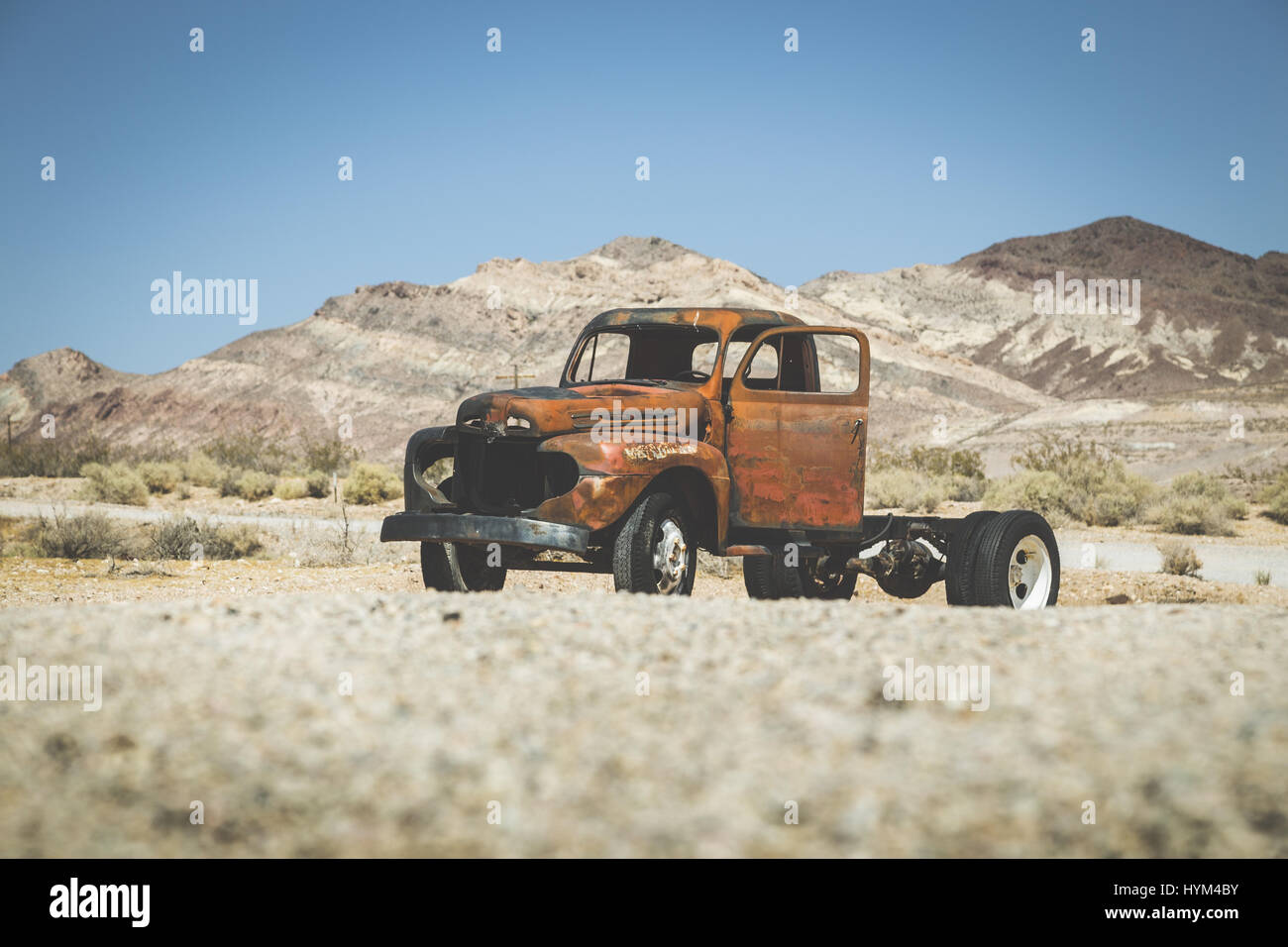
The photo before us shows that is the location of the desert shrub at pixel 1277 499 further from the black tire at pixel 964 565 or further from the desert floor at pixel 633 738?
the desert floor at pixel 633 738

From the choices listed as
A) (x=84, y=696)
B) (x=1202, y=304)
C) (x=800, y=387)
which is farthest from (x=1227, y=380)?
(x=84, y=696)

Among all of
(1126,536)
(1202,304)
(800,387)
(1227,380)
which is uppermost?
(1202,304)

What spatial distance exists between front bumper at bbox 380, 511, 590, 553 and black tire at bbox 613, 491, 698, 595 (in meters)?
0.34

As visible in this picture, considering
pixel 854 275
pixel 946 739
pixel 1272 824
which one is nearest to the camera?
pixel 1272 824

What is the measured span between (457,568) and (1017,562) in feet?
15.6

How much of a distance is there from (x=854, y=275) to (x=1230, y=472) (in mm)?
100434

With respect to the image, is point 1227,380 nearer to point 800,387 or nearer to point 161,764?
point 800,387

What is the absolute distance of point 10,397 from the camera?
10800 centimetres

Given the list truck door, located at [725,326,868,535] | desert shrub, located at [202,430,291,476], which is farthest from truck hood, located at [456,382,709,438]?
desert shrub, located at [202,430,291,476]

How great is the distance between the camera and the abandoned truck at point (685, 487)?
795cm

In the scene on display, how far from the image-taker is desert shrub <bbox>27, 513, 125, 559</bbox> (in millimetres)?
16625

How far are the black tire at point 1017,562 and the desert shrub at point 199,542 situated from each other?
11.8m

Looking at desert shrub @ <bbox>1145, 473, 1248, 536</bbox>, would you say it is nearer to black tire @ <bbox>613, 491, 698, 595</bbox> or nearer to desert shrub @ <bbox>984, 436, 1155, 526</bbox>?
desert shrub @ <bbox>984, 436, 1155, 526</bbox>

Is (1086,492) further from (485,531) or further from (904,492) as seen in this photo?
(485,531)
